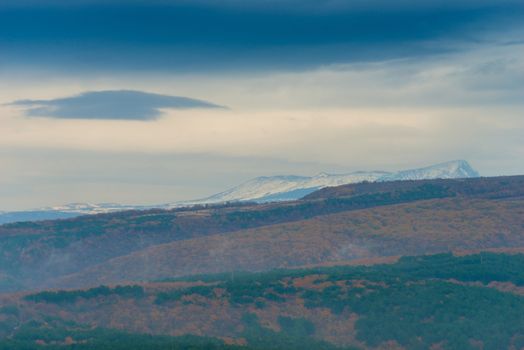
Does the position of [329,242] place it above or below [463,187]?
below

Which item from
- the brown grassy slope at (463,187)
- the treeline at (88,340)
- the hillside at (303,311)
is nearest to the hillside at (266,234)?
the brown grassy slope at (463,187)

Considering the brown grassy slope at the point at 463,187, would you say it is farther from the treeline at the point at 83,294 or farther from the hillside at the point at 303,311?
the treeline at the point at 83,294

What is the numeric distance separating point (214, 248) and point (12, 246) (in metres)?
29.8

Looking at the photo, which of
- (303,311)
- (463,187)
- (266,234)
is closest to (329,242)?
(266,234)

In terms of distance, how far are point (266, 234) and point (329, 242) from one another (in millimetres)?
8046

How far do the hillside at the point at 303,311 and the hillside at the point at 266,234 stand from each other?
22166 mm

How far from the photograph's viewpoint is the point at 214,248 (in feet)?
363

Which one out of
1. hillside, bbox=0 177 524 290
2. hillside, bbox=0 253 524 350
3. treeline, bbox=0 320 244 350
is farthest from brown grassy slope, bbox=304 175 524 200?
treeline, bbox=0 320 244 350

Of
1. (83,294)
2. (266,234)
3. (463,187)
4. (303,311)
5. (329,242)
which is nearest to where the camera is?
(303,311)

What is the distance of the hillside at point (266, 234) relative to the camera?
107 meters

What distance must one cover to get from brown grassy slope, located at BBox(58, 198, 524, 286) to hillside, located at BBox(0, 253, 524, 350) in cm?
2064

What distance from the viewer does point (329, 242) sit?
111 metres

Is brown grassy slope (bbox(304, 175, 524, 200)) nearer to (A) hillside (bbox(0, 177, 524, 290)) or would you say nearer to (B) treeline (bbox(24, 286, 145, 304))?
(A) hillside (bbox(0, 177, 524, 290))

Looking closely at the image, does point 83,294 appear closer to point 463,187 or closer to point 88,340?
point 88,340
